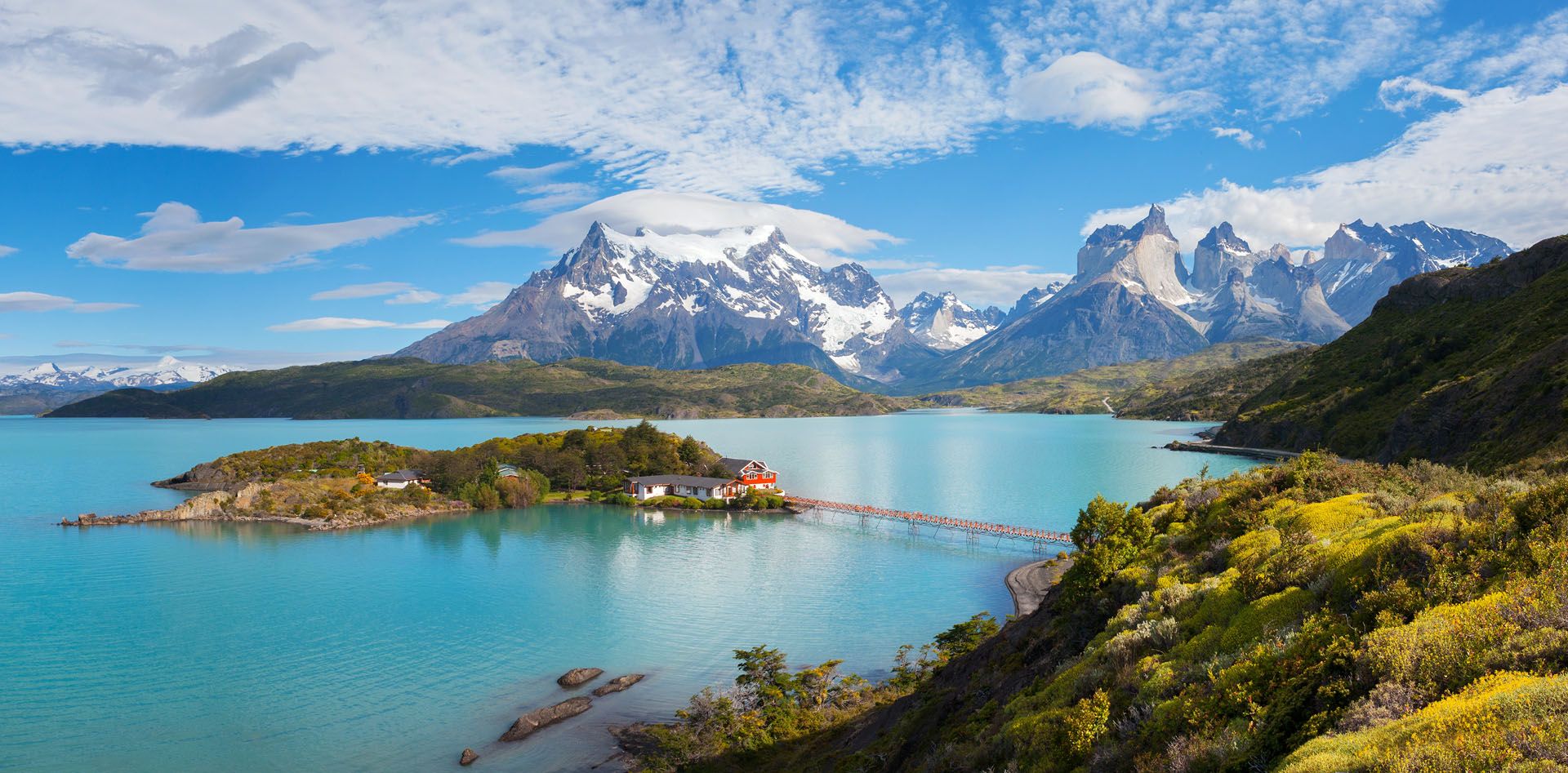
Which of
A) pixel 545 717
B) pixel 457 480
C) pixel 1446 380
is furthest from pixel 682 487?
pixel 1446 380

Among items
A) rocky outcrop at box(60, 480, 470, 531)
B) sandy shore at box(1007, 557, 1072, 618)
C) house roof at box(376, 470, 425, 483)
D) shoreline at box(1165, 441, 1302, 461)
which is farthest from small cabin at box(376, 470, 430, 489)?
shoreline at box(1165, 441, 1302, 461)

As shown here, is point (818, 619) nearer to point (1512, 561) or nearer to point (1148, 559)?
point (1148, 559)

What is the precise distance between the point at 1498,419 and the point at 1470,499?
7495 cm

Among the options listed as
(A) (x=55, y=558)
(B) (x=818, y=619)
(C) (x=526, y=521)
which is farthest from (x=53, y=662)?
(C) (x=526, y=521)

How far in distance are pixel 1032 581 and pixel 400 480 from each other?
8676 cm

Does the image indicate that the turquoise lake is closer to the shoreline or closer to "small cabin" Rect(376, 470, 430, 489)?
"small cabin" Rect(376, 470, 430, 489)

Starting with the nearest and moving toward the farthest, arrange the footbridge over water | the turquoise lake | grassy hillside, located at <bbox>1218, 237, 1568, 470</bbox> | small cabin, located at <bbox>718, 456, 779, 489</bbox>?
1. the turquoise lake
2. grassy hillside, located at <bbox>1218, 237, 1568, 470</bbox>
3. the footbridge over water
4. small cabin, located at <bbox>718, 456, 779, 489</bbox>

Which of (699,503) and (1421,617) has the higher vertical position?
(1421,617)

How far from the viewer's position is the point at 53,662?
43125 mm

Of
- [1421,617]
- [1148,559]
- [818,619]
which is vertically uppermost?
[1421,617]

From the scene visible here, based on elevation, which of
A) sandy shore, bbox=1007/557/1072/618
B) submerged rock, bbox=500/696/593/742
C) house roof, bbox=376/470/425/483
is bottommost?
sandy shore, bbox=1007/557/1072/618

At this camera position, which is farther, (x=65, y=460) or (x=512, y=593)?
(x=65, y=460)

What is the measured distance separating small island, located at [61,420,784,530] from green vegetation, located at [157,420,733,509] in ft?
0.55

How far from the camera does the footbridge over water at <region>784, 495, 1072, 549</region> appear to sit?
7350 centimetres
